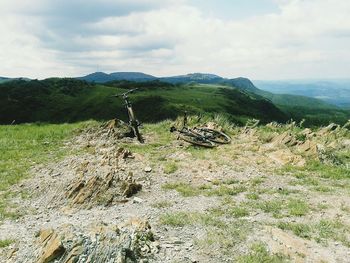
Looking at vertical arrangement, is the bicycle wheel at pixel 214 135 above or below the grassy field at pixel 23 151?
above

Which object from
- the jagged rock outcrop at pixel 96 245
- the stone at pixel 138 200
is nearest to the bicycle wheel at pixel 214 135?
the stone at pixel 138 200

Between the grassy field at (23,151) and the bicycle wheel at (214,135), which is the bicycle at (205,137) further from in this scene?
the grassy field at (23,151)

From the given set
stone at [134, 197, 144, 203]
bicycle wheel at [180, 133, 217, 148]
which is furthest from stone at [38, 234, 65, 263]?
bicycle wheel at [180, 133, 217, 148]

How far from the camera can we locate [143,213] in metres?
16.5

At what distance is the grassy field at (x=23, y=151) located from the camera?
2274 centimetres

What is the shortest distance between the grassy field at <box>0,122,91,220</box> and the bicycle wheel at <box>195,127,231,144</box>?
419 inches

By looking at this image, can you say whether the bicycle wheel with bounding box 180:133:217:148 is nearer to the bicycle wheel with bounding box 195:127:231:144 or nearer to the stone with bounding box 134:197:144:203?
the bicycle wheel with bounding box 195:127:231:144

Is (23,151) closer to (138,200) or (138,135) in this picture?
(138,135)

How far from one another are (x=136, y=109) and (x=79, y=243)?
14937cm

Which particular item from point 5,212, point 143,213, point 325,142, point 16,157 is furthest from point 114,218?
point 325,142

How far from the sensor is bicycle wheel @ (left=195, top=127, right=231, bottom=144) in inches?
1176

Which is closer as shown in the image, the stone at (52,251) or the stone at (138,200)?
the stone at (52,251)

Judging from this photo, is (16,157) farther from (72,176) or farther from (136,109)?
(136,109)

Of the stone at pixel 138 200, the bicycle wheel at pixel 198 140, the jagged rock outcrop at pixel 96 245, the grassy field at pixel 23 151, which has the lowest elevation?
the grassy field at pixel 23 151
